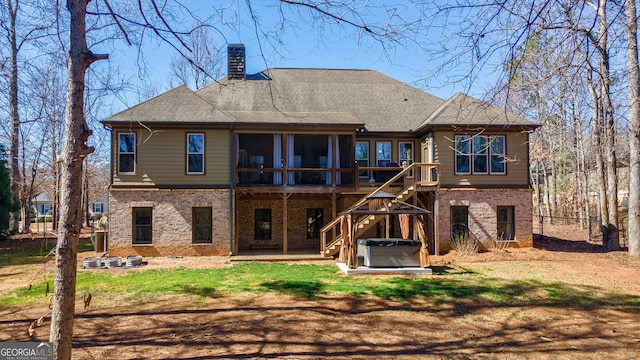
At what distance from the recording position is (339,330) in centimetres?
725

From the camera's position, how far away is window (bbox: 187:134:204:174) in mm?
16953

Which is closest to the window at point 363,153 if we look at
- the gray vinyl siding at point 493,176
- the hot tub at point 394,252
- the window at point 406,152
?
the window at point 406,152

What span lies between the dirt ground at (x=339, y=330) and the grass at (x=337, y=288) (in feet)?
1.31

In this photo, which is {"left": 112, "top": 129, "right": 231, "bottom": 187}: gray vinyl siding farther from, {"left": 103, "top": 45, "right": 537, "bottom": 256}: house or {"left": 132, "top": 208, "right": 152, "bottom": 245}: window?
{"left": 132, "top": 208, "right": 152, "bottom": 245}: window

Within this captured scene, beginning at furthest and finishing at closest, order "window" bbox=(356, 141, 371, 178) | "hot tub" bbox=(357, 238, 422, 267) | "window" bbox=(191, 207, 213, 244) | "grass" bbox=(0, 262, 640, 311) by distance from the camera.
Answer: "window" bbox=(356, 141, 371, 178), "window" bbox=(191, 207, 213, 244), "hot tub" bbox=(357, 238, 422, 267), "grass" bbox=(0, 262, 640, 311)

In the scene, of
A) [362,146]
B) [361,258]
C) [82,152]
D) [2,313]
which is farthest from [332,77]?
[82,152]

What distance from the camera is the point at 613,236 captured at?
651 inches

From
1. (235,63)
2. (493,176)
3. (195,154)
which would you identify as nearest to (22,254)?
(195,154)

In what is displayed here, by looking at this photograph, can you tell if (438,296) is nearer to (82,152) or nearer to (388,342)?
(388,342)

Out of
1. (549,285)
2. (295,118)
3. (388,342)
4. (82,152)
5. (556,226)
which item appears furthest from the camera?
(556,226)

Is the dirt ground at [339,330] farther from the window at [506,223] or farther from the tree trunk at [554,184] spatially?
the tree trunk at [554,184]

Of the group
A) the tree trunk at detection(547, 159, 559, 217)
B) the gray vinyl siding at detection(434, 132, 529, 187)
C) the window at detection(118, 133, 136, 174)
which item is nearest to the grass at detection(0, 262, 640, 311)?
the window at detection(118, 133, 136, 174)

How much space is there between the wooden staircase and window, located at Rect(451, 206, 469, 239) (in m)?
1.63

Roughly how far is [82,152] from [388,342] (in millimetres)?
5261
